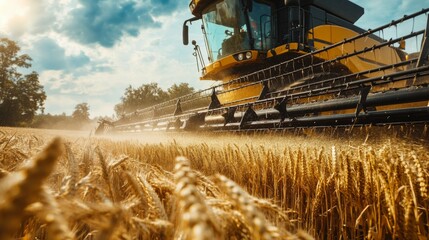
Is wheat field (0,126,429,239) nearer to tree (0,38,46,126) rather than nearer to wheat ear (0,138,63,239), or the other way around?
wheat ear (0,138,63,239)

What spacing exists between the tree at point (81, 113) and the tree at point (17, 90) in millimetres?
20445

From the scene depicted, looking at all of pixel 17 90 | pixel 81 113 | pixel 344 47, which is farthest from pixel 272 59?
pixel 81 113

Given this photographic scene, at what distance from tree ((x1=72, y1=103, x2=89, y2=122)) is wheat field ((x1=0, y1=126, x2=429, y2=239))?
63537 mm

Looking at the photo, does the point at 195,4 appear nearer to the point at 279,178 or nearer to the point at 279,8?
the point at 279,8

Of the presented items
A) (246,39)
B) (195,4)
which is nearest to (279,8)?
(246,39)

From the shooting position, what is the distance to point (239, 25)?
591cm

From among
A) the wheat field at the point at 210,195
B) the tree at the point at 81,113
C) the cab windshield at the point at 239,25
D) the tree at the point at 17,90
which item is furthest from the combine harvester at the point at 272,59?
the tree at the point at 81,113

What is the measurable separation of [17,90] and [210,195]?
45.8 metres

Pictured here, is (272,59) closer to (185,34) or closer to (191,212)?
(185,34)

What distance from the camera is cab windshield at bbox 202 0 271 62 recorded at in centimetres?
580

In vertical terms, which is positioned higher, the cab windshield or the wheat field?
the cab windshield

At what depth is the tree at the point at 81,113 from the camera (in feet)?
197

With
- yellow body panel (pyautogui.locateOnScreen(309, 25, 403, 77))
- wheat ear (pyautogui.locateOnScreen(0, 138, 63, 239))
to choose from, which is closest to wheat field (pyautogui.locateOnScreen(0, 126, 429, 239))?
wheat ear (pyautogui.locateOnScreen(0, 138, 63, 239))

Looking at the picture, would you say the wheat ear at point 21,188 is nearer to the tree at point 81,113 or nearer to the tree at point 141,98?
the tree at point 141,98
